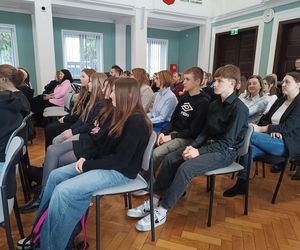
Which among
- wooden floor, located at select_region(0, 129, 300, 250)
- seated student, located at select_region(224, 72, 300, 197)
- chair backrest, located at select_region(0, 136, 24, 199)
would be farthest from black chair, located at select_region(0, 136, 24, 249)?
→ seated student, located at select_region(224, 72, 300, 197)

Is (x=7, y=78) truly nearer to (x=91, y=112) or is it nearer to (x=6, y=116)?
(x=6, y=116)

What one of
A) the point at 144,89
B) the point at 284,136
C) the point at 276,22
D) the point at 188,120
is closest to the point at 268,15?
the point at 276,22

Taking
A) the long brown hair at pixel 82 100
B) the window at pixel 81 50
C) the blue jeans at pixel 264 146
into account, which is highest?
the window at pixel 81 50

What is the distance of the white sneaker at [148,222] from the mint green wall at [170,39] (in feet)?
Result: 24.5

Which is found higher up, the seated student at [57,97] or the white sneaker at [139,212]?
the seated student at [57,97]

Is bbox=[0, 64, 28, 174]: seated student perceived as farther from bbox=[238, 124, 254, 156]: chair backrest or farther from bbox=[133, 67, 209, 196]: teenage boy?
bbox=[238, 124, 254, 156]: chair backrest

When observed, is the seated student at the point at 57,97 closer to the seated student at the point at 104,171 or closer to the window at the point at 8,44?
the window at the point at 8,44

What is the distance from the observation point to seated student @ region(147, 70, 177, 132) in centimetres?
260

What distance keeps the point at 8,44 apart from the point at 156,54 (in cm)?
462

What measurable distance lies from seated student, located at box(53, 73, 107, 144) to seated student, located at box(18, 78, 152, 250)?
2.42 feet

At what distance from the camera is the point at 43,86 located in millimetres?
5520

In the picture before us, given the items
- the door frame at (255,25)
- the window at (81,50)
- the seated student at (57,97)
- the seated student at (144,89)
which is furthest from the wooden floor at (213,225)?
the window at (81,50)

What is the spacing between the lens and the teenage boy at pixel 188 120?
6.91ft

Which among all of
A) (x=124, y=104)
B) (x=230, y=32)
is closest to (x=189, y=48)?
(x=230, y=32)
